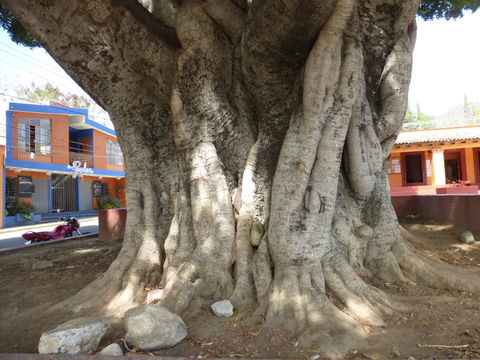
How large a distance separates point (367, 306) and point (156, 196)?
Answer: 2698 millimetres

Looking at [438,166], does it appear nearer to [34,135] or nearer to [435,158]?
[435,158]

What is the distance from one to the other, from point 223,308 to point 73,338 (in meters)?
1.18

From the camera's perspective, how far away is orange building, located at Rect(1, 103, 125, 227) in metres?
17.1

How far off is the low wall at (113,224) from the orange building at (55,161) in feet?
34.2

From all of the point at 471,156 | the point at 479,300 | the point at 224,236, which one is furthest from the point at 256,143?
the point at 471,156

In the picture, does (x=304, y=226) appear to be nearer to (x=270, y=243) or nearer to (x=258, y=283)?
(x=270, y=243)

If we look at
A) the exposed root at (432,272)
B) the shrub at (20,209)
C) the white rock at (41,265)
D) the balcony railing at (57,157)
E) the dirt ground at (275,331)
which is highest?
the balcony railing at (57,157)

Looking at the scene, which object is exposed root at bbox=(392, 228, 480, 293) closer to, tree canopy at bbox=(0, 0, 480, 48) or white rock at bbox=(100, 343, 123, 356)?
white rock at bbox=(100, 343, 123, 356)

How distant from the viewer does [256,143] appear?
390 cm

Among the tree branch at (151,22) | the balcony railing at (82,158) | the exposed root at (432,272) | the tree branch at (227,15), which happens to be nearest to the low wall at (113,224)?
the tree branch at (151,22)

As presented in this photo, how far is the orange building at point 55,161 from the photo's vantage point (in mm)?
17141

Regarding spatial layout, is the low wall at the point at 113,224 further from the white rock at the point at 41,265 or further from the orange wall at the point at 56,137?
the orange wall at the point at 56,137

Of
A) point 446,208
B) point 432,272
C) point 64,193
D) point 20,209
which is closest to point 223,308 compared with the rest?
point 432,272

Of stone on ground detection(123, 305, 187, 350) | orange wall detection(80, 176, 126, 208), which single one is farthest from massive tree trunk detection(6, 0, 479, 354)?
orange wall detection(80, 176, 126, 208)
